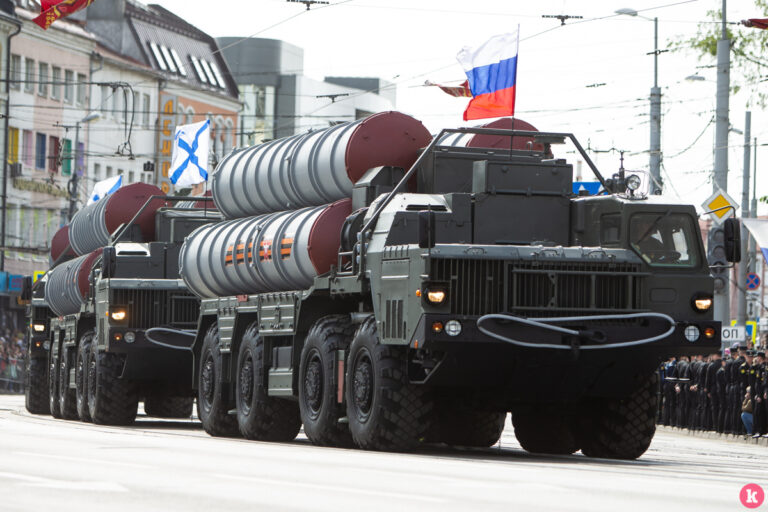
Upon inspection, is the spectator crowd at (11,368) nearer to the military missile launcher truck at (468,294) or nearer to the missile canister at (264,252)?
the missile canister at (264,252)

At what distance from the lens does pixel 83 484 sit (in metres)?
13.4

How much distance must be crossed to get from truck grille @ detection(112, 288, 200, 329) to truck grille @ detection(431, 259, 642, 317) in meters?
11.1

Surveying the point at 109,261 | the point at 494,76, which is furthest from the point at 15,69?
the point at 494,76

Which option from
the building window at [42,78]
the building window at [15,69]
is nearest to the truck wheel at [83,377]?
the building window at [15,69]

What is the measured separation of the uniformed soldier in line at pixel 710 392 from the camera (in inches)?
1358

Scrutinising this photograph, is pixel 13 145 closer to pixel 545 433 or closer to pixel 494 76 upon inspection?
A: pixel 494 76

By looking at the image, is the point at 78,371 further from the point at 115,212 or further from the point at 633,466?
the point at 633,466

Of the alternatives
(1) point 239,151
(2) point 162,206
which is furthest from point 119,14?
(1) point 239,151

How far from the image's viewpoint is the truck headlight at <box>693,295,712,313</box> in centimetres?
1933

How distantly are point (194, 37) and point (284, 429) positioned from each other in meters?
81.1

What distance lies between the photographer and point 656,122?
43.2 m

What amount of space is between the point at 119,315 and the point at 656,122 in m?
17.6

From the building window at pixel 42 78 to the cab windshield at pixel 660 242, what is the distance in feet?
215

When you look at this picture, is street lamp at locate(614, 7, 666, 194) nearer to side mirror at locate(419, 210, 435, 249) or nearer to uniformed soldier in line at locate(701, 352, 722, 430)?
uniformed soldier in line at locate(701, 352, 722, 430)
